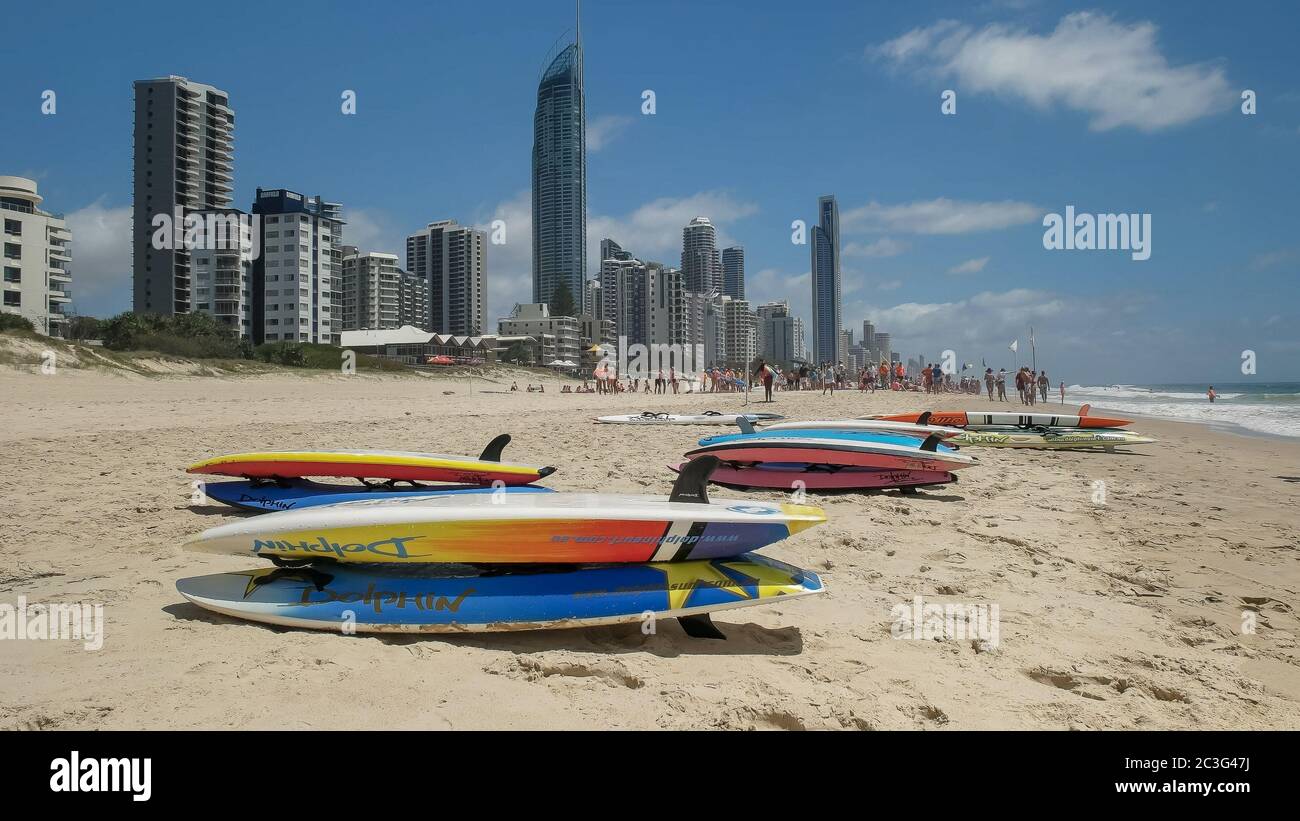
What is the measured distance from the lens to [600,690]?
273cm

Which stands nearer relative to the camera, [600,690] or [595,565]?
[600,690]

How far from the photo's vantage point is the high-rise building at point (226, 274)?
3282 inches

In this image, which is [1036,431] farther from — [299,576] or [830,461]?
[299,576]

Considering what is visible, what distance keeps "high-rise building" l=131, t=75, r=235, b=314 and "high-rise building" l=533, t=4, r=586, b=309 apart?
56.2 m

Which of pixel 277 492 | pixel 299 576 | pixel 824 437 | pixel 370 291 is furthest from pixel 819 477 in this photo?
pixel 370 291

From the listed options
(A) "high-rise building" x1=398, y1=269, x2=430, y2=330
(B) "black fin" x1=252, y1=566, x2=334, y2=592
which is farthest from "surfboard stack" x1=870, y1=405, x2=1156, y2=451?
(A) "high-rise building" x1=398, y1=269, x2=430, y2=330

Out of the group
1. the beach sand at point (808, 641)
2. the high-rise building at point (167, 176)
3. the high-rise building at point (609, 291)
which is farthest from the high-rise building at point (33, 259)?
the high-rise building at point (609, 291)

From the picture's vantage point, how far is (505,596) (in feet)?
10.6

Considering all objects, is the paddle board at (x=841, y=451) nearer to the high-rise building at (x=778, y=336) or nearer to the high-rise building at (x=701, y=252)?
the high-rise building at (x=778, y=336)

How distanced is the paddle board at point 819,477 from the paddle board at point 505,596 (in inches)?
160

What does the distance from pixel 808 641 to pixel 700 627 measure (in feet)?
1.78
